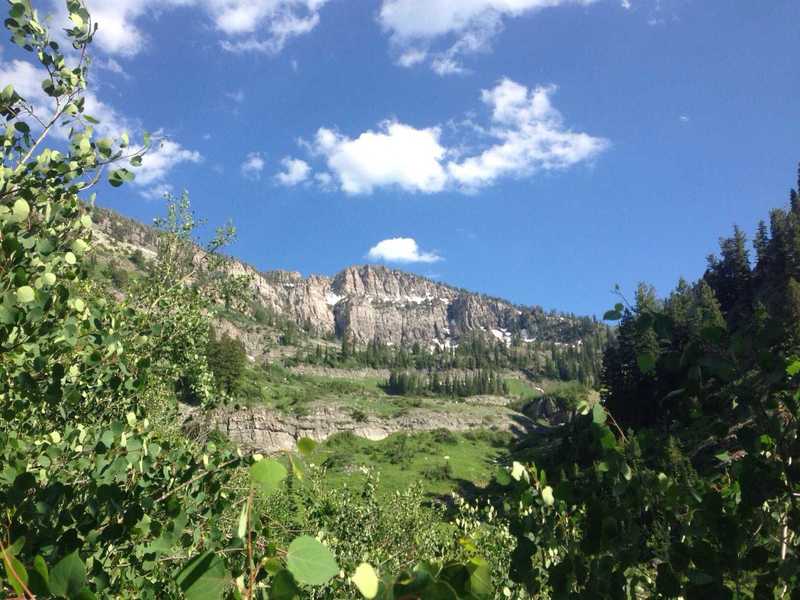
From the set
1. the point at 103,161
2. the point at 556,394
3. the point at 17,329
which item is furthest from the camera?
the point at 556,394

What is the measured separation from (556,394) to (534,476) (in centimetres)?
17985

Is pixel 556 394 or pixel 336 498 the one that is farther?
pixel 556 394

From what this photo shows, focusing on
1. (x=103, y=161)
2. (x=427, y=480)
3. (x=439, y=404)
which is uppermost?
(x=439, y=404)

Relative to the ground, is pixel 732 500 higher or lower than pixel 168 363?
lower

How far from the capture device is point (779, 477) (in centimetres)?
212

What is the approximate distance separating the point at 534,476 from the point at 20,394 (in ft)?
12.3

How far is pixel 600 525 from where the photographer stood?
2.18 m

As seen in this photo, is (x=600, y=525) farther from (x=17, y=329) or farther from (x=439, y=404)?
(x=439, y=404)

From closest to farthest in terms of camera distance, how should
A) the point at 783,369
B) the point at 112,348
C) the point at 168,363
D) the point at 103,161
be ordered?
1. the point at 783,369
2. the point at 112,348
3. the point at 103,161
4. the point at 168,363

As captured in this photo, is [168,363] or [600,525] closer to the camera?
[600,525]

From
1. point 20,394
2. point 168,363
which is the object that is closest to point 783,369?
point 20,394

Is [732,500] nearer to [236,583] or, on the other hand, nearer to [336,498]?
[236,583]

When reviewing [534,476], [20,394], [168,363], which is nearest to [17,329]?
[20,394]

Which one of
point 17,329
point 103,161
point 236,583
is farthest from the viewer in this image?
point 103,161
